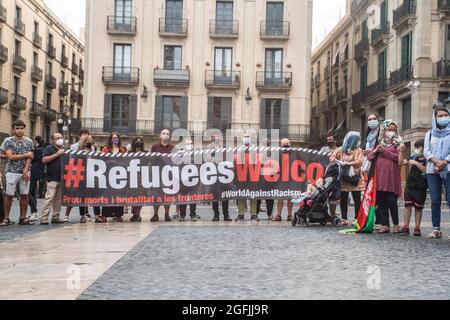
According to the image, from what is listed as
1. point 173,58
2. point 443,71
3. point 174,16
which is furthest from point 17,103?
point 443,71

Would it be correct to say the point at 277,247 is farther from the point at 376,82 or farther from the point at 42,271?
the point at 376,82

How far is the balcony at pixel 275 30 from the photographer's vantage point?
3781 centimetres

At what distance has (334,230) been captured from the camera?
32.6 ft

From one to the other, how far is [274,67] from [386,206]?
29346mm

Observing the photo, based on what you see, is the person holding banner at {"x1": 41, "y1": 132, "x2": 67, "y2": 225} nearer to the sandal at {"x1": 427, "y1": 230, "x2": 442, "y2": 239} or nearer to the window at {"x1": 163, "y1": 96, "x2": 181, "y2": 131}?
the sandal at {"x1": 427, "y1": 230, "x2": 442, "y2": 239}

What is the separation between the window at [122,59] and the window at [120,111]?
137 centimetres

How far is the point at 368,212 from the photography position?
9312 mm

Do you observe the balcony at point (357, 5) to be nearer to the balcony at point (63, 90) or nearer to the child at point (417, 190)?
the balcony at point (63, 90)

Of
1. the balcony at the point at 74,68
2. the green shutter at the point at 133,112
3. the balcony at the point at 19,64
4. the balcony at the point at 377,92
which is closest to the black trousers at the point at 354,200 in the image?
the balcony at the point at 377,92

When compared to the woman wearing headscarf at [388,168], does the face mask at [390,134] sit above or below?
above

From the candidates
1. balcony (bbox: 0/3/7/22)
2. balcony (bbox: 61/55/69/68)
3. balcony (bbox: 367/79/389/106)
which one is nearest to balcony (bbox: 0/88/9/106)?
balcony (bbox: 0/3/7/22)

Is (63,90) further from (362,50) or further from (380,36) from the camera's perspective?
(380,36)
